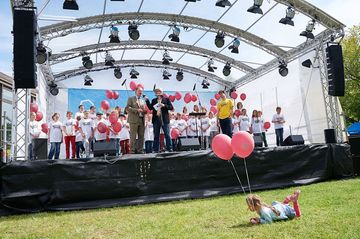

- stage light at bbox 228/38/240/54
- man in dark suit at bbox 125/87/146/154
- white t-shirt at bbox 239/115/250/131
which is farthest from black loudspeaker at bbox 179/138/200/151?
stage light at bbox 228/38/240/54

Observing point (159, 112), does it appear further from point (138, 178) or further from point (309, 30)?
point (309, 30)

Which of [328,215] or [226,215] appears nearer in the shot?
[328,215]

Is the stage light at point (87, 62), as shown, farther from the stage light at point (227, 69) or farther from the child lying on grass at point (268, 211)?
the child lying on grass at point (268, 211)

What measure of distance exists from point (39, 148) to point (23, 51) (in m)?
2.07

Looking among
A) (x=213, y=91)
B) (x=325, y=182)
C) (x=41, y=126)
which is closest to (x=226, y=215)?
(x=325, y=182)

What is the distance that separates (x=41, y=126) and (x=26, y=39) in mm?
3728

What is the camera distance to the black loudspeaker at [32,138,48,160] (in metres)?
7.20

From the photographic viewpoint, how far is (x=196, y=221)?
4148 mm

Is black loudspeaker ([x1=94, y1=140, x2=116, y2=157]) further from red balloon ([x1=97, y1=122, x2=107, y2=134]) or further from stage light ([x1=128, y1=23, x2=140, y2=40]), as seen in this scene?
stage light ([x1=128, y1=23, x2=140, y2=40])

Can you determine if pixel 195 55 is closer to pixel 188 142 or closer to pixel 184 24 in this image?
pixel 184 24

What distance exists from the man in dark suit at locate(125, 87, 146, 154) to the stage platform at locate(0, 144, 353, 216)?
5.54ft

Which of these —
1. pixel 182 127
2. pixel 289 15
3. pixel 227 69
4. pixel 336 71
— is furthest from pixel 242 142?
pixel 227 69

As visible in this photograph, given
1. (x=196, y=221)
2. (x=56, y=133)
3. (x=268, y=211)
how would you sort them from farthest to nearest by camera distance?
(x=56, y=133)
(x=196, y=221)
(x=268, y=211)

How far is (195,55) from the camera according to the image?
1650cm
